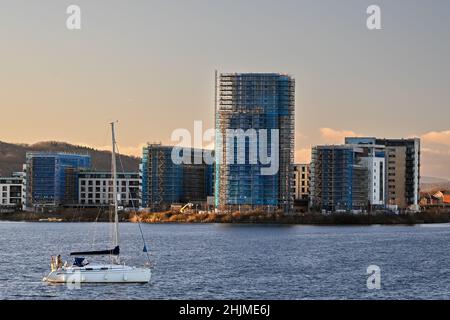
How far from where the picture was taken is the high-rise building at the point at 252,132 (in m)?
163

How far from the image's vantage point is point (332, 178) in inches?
6905

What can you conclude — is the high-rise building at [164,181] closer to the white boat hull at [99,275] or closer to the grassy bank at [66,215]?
the grassy bank at [66,215]

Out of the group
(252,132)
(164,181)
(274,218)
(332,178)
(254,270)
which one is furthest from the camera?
(164,181)

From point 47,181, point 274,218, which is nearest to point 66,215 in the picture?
point 47,181

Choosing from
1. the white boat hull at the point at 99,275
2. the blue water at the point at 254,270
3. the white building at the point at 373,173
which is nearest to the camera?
the blue water at the point at 254,270

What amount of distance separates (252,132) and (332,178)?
63.3ft

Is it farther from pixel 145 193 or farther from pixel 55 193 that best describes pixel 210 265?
pixel 55 193

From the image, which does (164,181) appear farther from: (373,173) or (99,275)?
(99,275)

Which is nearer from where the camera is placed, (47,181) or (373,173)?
(47,181)

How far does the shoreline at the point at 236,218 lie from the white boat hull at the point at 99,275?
9596 centimetres

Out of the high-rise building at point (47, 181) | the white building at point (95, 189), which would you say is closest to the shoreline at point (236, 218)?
the high-rise building at point (47, 181)
